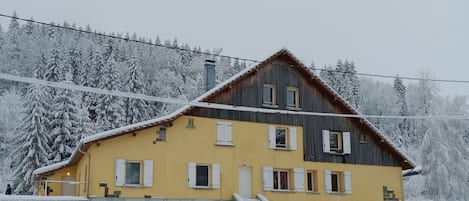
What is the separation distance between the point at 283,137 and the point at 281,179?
1.91 m

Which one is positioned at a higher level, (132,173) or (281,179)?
(132,173)

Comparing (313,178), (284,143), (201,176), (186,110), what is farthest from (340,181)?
(186,110)

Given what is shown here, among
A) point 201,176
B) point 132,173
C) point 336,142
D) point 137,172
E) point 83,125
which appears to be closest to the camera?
point 132,173

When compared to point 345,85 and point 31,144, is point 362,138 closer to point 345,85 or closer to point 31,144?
point 31,144

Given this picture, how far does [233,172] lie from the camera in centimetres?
2583

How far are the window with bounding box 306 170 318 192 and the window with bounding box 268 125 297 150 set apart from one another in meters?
1.49

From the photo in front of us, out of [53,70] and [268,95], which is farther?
[53,70]

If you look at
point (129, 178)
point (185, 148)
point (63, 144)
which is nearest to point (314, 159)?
point (185, 148)

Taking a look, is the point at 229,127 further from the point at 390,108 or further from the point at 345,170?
the point at 390,108

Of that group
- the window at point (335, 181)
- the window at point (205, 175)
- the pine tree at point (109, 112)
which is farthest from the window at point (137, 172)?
the pine tree at point (109, 112)

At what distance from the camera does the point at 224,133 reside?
2603cm

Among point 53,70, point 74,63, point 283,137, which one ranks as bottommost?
point 283,137

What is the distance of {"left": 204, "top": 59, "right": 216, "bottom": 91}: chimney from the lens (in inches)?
1136

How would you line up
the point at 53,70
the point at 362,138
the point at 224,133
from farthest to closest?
the point at 53,70
the point at 362,138
the point at 224,133
